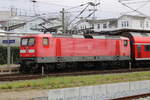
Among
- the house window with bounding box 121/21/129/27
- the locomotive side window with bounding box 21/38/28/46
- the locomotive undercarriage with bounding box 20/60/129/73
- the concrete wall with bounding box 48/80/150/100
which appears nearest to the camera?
the concrete wall with bounding box 48/80/150/100

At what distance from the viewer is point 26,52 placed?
25.0m

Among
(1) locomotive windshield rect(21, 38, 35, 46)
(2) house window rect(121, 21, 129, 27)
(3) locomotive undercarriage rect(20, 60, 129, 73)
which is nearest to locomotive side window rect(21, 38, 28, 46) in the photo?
(1) locomotive windshield rect(21, 38, 35, 46)

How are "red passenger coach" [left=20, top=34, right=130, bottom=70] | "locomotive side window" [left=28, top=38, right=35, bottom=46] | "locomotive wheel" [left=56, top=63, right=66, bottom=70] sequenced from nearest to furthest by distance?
"red passenger coach" [left=20, top=34, right=130, bottom=70], "locomotive side window" [left=28, top=38, right=35, bottom=46], "locomotive wheel" [left=56, top=63, right=66, bottom=70]

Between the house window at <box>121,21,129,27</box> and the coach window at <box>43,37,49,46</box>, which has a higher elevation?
the house window at <box>121,21,129,27</box>

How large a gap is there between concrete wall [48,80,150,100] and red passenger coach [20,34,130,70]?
36.4 ft

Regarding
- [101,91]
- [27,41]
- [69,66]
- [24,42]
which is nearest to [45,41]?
[27,41]

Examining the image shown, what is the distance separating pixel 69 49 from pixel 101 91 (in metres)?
13.5

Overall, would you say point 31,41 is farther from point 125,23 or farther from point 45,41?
point 125,23

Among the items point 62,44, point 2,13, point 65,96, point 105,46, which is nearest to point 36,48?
point 62,44

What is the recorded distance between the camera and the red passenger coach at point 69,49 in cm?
2447

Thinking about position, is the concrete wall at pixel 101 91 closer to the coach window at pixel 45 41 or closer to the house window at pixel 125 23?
the coach window at pixel 45 41

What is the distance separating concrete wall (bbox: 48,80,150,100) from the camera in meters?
11.5

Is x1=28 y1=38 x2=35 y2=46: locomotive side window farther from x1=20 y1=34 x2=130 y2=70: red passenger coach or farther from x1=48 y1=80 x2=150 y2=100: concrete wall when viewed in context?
x1=48 y1=80 x2=150 y2=100: concrete wall

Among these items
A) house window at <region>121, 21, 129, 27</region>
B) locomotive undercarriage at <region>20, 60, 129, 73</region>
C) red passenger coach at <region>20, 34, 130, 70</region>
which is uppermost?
house window at <region>121, 21, 129, 27</region>
